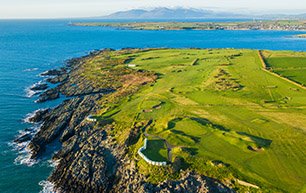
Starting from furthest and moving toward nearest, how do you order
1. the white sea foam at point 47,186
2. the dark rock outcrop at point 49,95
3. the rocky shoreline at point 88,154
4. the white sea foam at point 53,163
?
the dark rock outcrop at point 49,95
the white sea foam at point 53,163
the white sea foam at point 47,186
the rocky shoreline at point 88,154

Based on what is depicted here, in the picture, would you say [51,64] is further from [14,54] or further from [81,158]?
[81,158]

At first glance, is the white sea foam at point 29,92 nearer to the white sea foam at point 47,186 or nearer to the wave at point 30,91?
the wave at point 30,91

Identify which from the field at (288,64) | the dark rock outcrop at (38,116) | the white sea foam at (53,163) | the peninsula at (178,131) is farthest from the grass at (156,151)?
the field at (288,64)

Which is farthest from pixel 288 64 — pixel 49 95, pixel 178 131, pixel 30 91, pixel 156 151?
pixel 30 91

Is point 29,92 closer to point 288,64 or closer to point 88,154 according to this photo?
point 88,154

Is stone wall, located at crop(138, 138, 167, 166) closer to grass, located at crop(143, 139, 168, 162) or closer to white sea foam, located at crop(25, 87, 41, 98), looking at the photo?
grass, located at crop(143, 139, 168, 162)

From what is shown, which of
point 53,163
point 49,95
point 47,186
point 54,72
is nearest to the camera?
point 47,186

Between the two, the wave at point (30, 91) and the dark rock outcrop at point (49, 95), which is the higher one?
the dark rock outcrop at point (49, 95)
